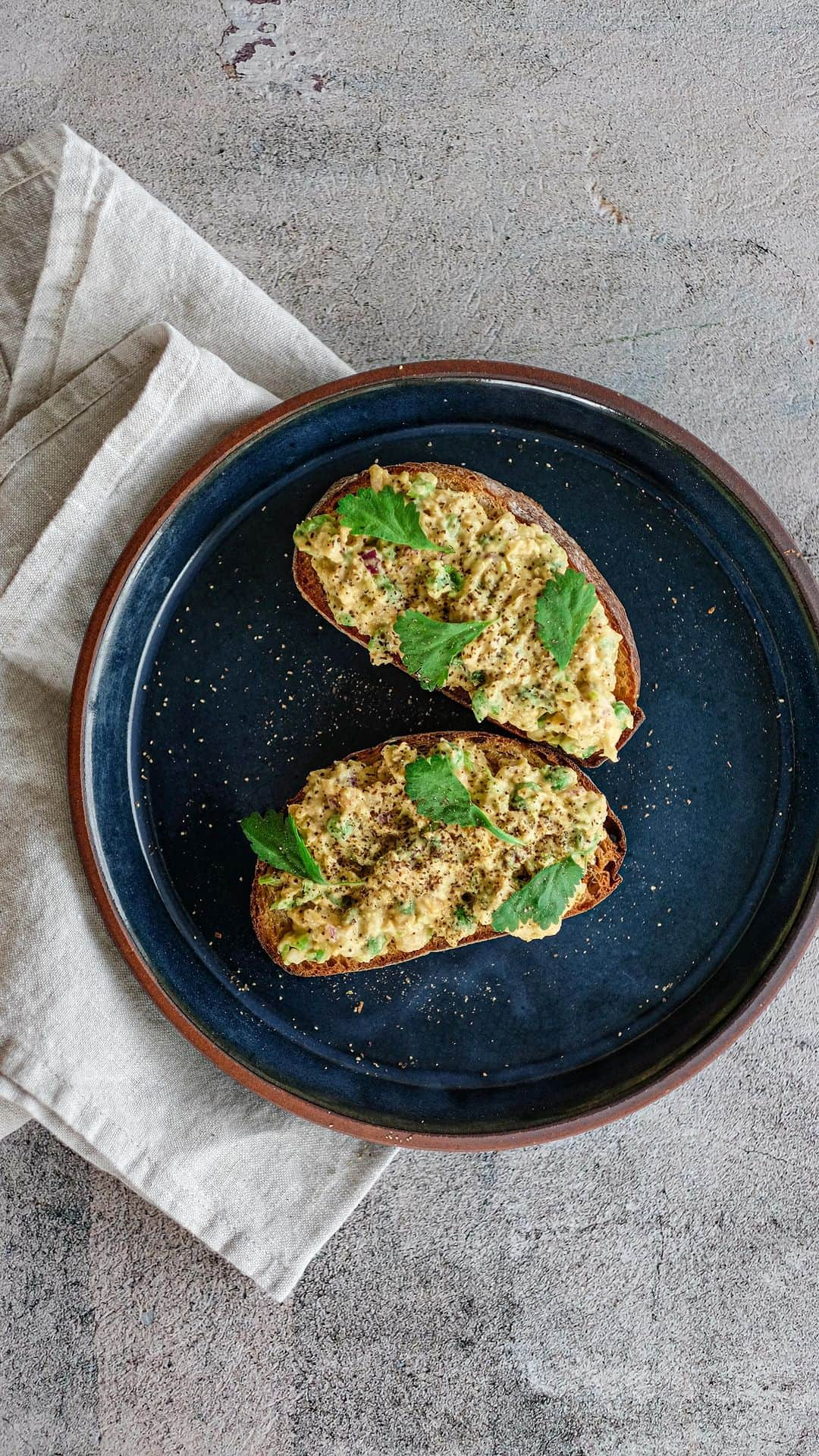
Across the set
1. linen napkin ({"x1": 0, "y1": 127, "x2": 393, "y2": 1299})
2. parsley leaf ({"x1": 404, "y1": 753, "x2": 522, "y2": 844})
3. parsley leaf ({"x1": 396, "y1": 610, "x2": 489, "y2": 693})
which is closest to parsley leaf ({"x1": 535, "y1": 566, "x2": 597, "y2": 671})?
parsley leaf ({"x1": 396, "y1": 610, "x2": 489, "y2": 693})

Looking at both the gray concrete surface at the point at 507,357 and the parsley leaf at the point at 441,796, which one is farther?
the gray concrete surface at the point at 507,357

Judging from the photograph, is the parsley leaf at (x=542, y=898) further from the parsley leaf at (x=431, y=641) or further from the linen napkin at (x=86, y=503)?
the linen napkin at (x=86, y=503)

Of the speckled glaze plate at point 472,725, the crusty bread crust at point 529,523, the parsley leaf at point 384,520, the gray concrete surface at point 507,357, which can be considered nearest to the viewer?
the parsley leaf at point 384,520

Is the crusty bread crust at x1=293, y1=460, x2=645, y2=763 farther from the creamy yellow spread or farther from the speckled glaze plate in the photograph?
the creamy yellow spread

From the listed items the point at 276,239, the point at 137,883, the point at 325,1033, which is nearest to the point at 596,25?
the point at 276,239

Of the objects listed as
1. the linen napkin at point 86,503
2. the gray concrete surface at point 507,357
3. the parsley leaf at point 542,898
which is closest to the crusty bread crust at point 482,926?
the parsley leaf at point 542,898

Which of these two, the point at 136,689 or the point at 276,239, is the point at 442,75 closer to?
the point at 276,239
